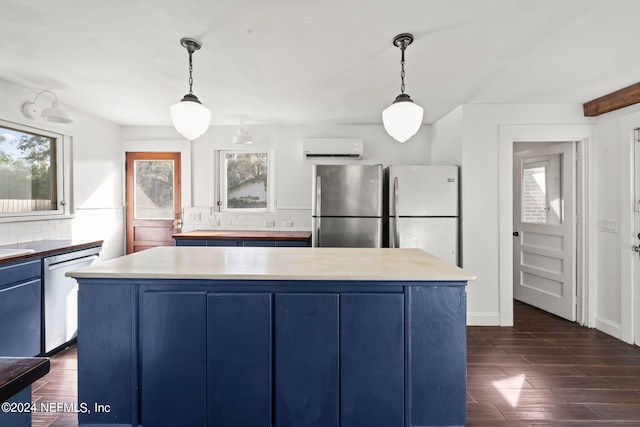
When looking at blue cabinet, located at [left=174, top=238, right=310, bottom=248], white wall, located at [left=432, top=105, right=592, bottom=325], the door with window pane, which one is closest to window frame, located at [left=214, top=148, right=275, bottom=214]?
the door with window pane

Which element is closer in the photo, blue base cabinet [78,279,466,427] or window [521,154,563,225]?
blue base cabinet [78,279,466,427]

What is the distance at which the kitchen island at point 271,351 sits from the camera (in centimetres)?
176

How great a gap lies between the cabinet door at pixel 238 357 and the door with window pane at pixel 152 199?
3158 millimetres

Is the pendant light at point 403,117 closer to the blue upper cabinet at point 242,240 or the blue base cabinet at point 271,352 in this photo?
the blue base cabinet at point 271,352

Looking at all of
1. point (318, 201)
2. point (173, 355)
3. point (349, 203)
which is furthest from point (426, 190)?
point (173, 355)

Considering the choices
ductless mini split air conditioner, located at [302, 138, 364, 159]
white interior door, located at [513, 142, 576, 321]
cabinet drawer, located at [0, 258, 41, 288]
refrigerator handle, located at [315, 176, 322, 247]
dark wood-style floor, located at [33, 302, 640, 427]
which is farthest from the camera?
ductless mini split air conditioner, located at [302, 138, 364, 159]

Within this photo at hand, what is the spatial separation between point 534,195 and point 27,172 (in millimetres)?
5561

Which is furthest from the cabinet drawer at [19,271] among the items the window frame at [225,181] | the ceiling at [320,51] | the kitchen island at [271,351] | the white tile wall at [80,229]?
the window frame at [225,181]

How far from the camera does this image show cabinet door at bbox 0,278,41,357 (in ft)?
7.78

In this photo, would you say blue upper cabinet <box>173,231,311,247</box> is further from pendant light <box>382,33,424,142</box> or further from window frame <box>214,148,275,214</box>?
pendant light <box>382,33,424,142</box>

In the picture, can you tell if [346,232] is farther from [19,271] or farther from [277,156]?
[19,271]

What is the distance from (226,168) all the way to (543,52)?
3.74 m

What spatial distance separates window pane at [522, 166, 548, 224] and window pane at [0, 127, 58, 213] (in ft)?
18.0

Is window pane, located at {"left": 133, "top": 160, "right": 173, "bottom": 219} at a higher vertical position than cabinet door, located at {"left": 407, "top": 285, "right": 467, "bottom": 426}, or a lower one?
higher
